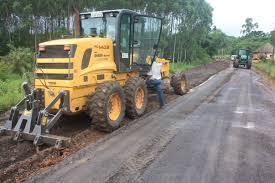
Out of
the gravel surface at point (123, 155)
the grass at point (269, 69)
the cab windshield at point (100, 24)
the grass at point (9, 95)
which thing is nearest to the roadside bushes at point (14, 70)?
the grass at point (9, 95)

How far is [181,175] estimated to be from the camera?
521 cm

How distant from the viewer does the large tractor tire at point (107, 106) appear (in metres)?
7.24

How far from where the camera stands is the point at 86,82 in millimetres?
7430

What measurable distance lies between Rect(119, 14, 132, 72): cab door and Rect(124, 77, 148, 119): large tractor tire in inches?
17.2

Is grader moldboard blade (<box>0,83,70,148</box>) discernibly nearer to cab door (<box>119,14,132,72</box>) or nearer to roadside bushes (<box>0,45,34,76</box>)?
cab door (<box>119,14,132,72</box>)

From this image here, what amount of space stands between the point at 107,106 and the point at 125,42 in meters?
2.24

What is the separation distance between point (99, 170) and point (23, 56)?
1599 cm

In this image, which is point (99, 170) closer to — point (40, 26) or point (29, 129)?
point (29, 129)

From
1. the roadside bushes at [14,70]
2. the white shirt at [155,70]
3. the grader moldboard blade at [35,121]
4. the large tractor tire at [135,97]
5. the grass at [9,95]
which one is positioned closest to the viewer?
the grader moldboard blade at [35,121]

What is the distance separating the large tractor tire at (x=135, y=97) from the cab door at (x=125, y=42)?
44cm

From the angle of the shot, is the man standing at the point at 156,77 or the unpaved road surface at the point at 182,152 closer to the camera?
the unpaved road surface at the point at 182,152

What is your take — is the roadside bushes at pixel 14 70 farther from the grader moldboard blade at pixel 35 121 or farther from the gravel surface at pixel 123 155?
the gravel surface at pixel 123 155

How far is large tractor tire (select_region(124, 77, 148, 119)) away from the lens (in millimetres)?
8594

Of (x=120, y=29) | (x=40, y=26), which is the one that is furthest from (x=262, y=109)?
(x=40, y=26)
